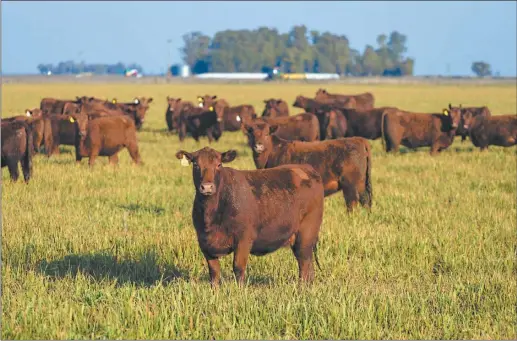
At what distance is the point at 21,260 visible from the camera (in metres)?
8.23

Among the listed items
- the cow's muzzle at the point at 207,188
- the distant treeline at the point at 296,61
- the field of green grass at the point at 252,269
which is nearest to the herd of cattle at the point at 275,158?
the cow's muzzle at the point at 207,188

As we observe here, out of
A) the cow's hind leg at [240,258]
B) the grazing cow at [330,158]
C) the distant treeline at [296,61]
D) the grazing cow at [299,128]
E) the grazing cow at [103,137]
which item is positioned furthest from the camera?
the distant treeline at [296,61]

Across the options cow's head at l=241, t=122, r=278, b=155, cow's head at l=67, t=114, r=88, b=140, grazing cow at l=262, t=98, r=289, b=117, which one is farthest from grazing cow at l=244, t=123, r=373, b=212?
grazing cow at l=262, t=98, r=289, b=117

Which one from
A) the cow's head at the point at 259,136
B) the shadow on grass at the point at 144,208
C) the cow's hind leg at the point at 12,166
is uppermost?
the cow's head at the point at 259,136

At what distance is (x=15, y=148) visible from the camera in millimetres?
13883

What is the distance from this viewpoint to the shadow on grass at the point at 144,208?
36.6 feet

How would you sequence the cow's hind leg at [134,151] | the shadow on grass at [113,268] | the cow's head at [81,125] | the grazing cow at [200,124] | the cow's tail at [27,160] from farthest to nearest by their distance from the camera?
the grazing cow at [200,124] → the cow's hind leg at [134,151] → the cow's head at [81,125] → the cow's tail at [27,160] → the shadow on grass at [113,268]

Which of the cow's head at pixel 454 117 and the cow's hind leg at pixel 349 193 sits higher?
the cow's head at pixel 454 117

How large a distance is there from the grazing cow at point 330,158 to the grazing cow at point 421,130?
9.40 m

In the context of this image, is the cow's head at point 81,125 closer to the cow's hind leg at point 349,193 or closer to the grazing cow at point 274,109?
the cow's hind leg at point 349,193

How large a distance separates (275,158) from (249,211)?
441cm

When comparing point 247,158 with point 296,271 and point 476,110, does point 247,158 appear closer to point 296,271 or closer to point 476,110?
point 476,110

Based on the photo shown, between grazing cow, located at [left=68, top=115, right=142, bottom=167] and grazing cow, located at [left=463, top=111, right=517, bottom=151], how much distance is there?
9288mm

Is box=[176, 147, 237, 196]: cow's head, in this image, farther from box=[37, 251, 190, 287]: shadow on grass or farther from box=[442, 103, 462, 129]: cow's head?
box=[442, 103, 462, 129]: cow's head
